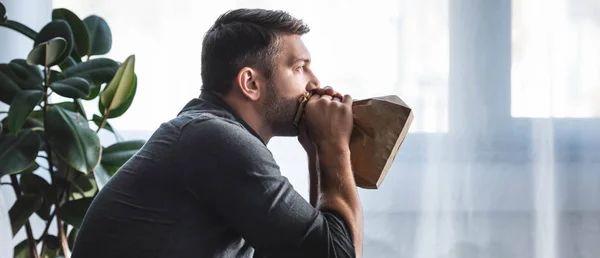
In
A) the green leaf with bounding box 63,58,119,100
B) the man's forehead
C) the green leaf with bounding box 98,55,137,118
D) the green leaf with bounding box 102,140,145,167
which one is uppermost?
the man's forehead

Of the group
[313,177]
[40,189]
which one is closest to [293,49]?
[313,177]

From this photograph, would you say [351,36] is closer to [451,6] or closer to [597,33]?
[451,6]

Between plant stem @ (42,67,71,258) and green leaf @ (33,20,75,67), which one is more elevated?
green leaf @ (33,20,75,67)

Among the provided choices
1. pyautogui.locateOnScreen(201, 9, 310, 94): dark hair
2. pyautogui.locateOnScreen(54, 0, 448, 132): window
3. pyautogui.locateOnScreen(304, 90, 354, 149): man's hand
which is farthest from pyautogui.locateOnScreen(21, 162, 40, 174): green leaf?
pyautogui.locateOnScreen(304, 90, 354, 149): man's hand

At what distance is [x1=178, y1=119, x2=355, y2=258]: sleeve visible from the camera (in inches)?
45.9

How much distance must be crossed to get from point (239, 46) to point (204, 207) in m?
0.31

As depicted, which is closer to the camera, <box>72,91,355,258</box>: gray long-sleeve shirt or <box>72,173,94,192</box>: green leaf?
<box>72,91,355,258</box>: gray long-sleeve shirt

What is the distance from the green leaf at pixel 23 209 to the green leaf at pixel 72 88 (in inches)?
11.3

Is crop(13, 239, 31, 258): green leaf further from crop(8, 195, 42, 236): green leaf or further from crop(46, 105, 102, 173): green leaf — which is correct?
crop(46, 105, 102, 173): green leaf

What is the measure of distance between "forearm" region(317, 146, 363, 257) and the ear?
142 millimetres

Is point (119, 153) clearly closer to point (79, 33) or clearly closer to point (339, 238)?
point (79, 33)

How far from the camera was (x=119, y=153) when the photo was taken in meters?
2.03

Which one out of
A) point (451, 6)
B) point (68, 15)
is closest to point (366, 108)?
point (68, 15)

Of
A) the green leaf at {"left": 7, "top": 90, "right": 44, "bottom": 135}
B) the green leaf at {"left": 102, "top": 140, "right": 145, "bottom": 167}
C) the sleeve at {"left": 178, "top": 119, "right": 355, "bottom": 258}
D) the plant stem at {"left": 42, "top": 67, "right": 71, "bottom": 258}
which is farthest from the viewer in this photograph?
the green leaf at {"left": 102, "top": 140, "right": 145, "bottom": 167}
